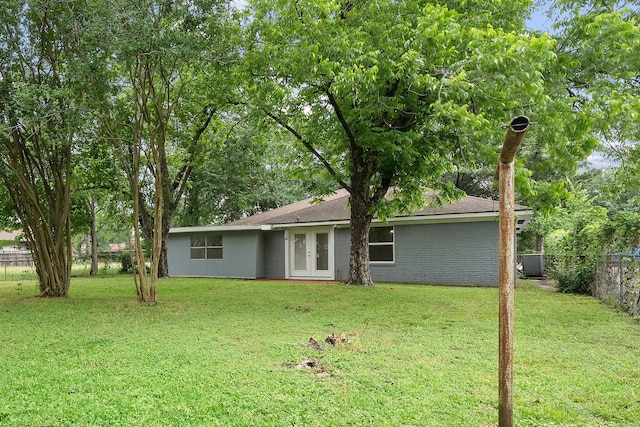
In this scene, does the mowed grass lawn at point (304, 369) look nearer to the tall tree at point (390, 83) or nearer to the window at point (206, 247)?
the tall tree at point (390, 83)

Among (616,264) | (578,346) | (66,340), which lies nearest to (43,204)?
(66,340)

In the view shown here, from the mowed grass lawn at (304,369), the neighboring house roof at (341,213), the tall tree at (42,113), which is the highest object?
the tall tree at (42,113)

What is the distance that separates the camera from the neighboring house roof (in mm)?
13232

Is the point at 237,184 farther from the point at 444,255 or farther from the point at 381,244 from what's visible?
the point at 444,255

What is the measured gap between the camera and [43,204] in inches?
452

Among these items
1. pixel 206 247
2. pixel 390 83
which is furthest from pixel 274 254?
pixel 390 83

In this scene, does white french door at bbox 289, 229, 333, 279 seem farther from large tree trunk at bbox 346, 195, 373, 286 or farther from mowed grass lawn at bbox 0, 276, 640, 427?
mowed grass lawn at bbox 0, 276, 640, 427

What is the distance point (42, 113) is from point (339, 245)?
396 inches

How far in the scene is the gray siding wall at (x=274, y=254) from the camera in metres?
16.8

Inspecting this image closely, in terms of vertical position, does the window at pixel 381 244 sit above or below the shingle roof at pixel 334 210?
below

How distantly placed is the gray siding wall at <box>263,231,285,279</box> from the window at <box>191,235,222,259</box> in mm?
1929

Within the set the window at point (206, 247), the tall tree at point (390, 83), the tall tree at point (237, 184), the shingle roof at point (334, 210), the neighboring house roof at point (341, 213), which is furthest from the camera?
the tall tree at point (237, 184)

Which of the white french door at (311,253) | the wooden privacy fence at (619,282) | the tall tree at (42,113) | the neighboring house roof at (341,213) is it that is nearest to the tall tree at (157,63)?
the tall tree at (42,113)

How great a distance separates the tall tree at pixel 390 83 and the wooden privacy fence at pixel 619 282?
3223 mm
